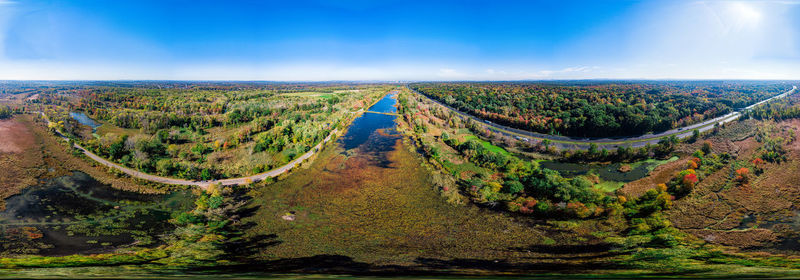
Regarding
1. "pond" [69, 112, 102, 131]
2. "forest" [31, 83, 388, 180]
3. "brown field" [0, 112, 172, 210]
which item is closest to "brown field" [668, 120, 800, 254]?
"forest" [31, 83, 388, 180]

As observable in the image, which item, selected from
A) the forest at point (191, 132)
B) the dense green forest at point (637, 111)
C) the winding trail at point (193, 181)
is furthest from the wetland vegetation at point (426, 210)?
the dense green forest at point (637, 111)

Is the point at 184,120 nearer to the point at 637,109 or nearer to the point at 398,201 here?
the point at 398,201

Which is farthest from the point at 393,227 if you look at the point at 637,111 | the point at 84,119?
the point at 84,119

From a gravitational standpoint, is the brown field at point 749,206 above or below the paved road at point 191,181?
above

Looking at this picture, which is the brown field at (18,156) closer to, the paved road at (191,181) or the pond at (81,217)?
the pond at (81,217)

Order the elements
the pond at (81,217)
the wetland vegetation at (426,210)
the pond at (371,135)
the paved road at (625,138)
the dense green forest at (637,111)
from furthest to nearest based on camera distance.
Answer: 1. the pond at (371,135)
2. the dense green forest at (637,111)
3. the paved road at (625,138)
4. the pond at (81,217)
5. the wetland vegetation at (426,210)
